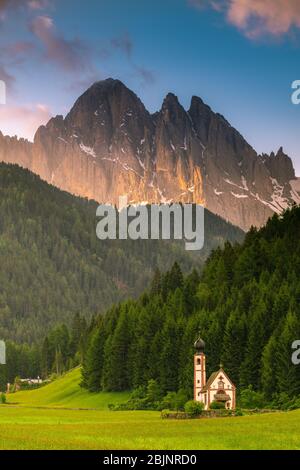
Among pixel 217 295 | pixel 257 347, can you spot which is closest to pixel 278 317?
pixel 257 347

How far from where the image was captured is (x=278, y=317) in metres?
127

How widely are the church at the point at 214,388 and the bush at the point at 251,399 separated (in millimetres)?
1223

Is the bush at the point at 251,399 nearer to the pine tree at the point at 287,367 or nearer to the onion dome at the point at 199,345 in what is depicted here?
the pine tree at the point at 287,367

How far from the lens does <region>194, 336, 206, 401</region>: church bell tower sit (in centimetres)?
11782

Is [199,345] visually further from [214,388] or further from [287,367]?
[287,367]

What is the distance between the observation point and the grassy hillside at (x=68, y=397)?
140 meters

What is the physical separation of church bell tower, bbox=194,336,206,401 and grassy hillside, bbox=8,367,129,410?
19.5m

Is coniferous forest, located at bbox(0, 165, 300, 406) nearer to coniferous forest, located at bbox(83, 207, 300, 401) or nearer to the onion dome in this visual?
coniferous forest, located at bbox(83, 207, 300, 401)

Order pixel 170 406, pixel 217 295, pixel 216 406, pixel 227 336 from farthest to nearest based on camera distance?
pixel 217 295
pixel 227 336
pixel 170 406
pixel 216 406

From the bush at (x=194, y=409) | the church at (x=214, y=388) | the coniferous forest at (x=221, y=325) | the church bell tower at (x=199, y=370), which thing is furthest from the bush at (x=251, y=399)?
the bush at (x=194, y=409)

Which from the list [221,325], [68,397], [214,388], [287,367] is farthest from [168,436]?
[68,397]
